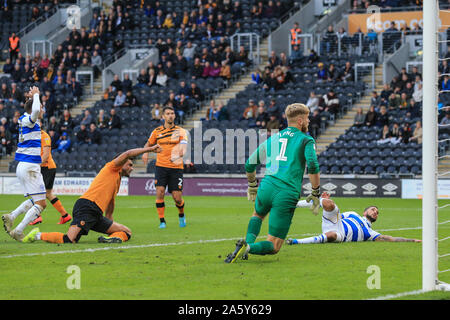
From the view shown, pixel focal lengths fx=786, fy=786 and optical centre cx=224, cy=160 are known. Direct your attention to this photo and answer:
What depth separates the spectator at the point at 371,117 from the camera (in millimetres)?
29969

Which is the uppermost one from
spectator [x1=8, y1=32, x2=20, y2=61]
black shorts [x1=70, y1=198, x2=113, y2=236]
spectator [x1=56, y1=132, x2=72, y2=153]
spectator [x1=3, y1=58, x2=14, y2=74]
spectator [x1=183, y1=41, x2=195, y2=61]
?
spectator [x1=8, y1=32, x2=20, y2=61]

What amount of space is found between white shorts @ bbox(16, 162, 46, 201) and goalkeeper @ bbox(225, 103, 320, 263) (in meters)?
4.48

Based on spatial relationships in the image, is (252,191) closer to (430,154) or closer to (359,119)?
(430,154)

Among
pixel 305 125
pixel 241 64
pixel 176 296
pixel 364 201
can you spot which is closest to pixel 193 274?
pixel 176 296

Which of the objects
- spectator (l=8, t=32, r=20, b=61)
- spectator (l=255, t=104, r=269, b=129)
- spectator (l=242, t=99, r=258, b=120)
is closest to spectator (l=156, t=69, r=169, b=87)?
spectator (l=242, t=99, r=258, b=120)

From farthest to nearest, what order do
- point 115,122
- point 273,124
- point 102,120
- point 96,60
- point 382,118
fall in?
point 96,60, point 102,120, point 115,122, point 273,124, point 382,118

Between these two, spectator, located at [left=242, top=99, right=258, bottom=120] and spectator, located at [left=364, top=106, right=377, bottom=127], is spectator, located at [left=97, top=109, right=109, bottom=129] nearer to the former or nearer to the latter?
spectator, located at [left=242, top=99, right=258, bottom=120]

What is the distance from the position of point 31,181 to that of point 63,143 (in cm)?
2141

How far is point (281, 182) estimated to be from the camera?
976cm

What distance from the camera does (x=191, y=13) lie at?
1564 inches

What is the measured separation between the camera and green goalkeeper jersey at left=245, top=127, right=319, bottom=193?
384 inches

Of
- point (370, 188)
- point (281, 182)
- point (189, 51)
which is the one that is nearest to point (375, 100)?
point (370, 188)

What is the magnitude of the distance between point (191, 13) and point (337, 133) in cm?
1189
